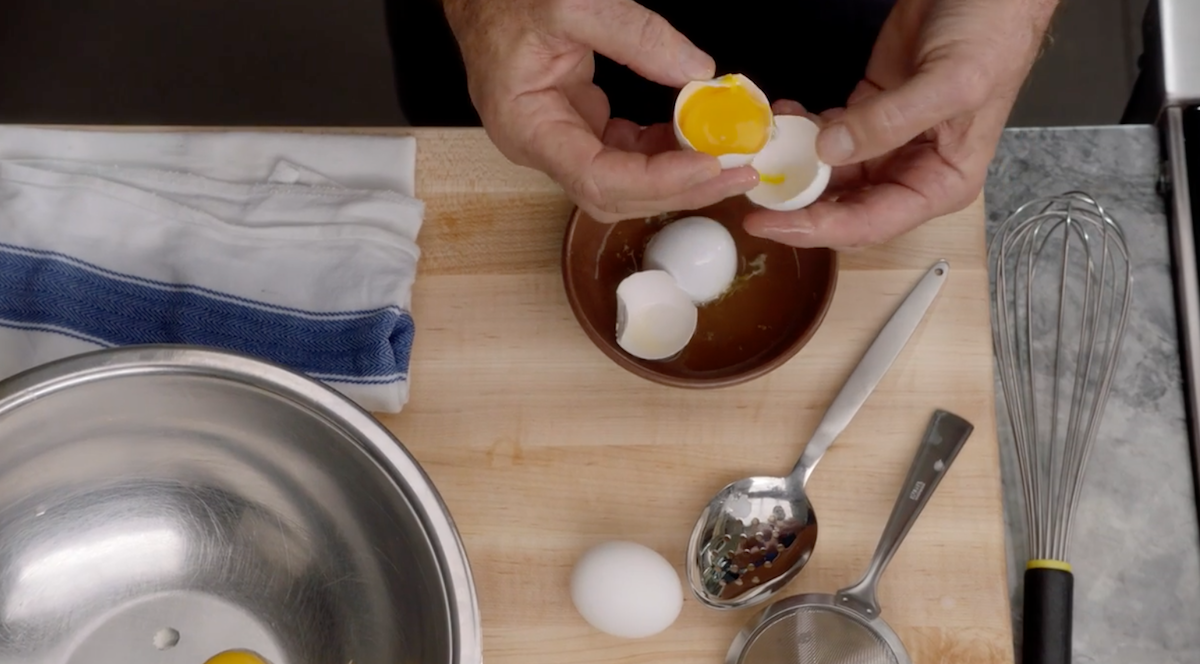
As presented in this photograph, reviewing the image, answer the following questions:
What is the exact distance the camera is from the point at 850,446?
833 millimetres

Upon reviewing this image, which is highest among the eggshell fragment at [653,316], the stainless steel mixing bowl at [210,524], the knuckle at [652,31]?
the knuckle at [652,31]

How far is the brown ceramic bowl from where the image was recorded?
82cm

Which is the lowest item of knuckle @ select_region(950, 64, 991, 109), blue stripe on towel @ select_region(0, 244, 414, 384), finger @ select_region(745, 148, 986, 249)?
blue stripe on towel @ select_region(0, 244, 414, 384)

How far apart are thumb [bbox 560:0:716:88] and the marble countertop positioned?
60 cm

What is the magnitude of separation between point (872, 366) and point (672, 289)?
0.61 feet

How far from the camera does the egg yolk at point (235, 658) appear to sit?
27.4 inches

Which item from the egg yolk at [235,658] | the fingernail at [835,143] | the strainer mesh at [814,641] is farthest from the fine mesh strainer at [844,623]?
the egg yolk at [235,658]

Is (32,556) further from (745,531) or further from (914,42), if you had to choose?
(914,42)

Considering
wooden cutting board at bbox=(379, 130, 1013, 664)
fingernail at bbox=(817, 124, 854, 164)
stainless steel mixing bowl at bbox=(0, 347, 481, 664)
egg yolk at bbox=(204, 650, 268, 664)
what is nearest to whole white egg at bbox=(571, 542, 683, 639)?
wooden cutting board at bbox=(379, 130, 1013, 664)

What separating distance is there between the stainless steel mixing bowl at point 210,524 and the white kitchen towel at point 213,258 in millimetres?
115

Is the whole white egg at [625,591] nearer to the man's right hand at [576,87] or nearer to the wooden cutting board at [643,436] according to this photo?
the wooden cutting board at [643,436]

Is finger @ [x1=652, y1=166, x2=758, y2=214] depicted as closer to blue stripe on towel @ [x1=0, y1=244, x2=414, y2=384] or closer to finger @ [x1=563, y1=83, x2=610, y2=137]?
finger @ [x1=563, y1=83, x2=610, y2=137]

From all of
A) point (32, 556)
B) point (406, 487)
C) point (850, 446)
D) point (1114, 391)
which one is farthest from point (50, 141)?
point (1114, 391)

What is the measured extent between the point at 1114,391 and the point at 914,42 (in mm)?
547
